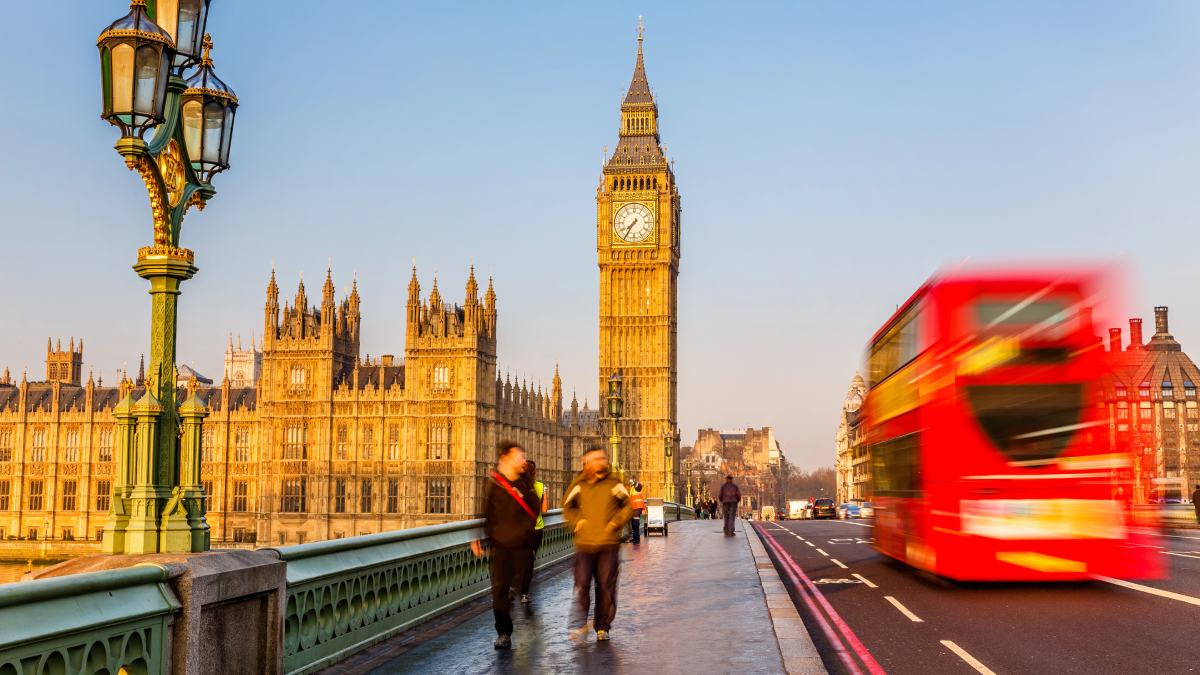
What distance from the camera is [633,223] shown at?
378 ft

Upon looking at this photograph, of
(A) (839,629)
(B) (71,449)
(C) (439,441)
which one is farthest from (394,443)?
(A) (839,629)

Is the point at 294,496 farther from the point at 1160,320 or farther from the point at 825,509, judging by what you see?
the point at 1160,320

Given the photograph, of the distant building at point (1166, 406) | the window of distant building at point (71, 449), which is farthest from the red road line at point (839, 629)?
the distant building at point (1166, 406)

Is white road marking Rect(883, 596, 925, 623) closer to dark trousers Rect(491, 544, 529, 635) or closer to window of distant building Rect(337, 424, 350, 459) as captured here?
dark trousers Rect(491, 544, 529, 635)

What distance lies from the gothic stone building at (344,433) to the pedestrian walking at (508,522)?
69787mm

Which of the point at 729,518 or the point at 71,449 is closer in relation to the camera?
the point at 729,518

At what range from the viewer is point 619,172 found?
381 feet

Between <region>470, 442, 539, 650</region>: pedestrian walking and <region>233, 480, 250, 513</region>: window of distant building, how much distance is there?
3228 inches

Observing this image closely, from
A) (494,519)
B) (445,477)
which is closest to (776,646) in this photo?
(494,519)

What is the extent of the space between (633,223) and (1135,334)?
4808cm

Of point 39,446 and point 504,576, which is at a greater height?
point 39,446

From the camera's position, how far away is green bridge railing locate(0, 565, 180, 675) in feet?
19.7

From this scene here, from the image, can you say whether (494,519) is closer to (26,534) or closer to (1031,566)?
(1031,566)

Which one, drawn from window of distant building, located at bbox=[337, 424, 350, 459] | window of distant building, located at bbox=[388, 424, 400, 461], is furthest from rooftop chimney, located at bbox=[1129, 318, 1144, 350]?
window of distant building, located at bbox=[337, 424, 350, 459]
